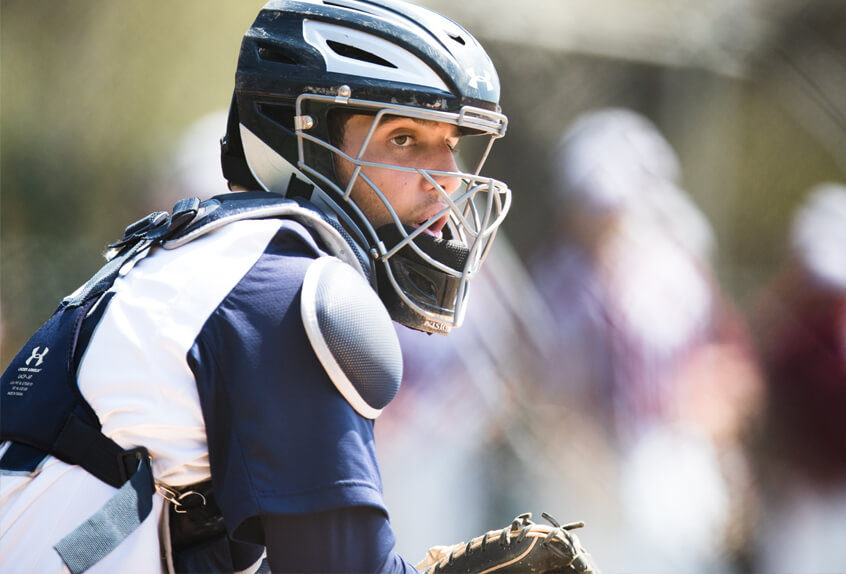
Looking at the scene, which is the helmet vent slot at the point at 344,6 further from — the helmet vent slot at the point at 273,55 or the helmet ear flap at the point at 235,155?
the helmet ear flap at the point at 235,155

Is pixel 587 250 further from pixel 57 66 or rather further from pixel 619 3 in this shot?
pixel 57 66

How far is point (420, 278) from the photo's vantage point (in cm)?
217

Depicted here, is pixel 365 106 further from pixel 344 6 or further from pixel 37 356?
pixel 37 356

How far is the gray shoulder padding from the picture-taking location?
1.57m

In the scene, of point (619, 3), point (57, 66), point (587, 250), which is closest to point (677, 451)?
point (587, 250)

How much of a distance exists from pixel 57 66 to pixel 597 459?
301cm

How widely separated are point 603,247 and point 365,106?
2.60m

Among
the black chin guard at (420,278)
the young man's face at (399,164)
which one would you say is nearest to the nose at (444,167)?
the young man's face at (399,164)

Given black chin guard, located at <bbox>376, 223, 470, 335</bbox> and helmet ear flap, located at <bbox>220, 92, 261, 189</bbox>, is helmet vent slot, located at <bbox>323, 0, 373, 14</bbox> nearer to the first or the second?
helmet ear flap, located at <bbox>220, 92, 261, 189</bbox>

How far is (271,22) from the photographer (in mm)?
2201

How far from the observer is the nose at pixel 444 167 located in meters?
2.17

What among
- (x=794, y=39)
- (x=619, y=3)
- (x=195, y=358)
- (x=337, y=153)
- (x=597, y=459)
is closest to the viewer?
(x=195, y=358)

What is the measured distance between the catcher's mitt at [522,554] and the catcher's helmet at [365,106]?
19.4 inches

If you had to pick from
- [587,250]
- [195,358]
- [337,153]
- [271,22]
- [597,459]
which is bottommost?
[597,459]
